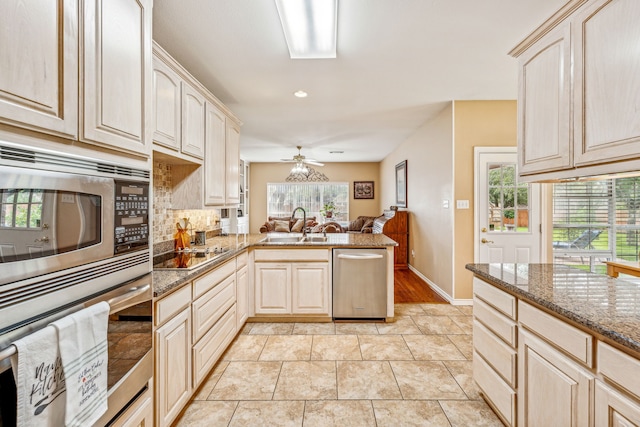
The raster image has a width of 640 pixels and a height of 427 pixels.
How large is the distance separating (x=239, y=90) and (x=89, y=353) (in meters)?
3.02

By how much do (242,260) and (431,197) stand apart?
9.94 feet

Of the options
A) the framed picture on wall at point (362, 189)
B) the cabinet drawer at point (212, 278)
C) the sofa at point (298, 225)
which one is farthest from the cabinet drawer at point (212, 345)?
the framed picture on wall at point (362, 189)

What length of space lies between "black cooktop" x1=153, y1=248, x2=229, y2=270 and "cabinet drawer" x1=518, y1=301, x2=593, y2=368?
1844mm

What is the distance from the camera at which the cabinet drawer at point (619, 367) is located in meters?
0.92

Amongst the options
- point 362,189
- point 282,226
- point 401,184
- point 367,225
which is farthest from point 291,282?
point 362,189

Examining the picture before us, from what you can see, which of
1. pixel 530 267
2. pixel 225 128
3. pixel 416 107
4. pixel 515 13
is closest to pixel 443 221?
pixel 416 107

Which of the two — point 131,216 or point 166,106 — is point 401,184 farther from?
point 131,216

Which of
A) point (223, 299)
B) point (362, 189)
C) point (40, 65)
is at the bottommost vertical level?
point (223, 299)

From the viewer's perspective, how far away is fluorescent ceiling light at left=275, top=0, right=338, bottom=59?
185 cm

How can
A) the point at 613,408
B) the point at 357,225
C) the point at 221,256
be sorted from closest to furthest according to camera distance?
the point at 613,408 < the point at 221,256 < the point at 357,225

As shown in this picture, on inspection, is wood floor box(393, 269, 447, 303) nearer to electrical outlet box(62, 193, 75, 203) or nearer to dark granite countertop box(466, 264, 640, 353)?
dark granite countertop box(466, 264, 640, 353)

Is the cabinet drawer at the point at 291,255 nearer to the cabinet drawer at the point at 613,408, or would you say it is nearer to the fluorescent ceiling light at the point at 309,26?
the fluorescent ceiling light at the point at 309,26

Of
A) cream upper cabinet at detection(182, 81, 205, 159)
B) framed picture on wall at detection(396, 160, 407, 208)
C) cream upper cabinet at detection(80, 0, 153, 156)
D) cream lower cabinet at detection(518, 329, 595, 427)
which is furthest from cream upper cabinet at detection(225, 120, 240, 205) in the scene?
framed picture on wall at detection(396, 160, 407, 208)

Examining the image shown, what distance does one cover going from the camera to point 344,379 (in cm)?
221
